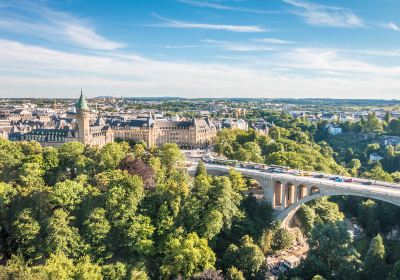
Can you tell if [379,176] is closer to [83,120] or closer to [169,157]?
[169,157]

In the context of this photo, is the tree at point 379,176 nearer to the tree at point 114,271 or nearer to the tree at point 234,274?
the tree at point 234,274

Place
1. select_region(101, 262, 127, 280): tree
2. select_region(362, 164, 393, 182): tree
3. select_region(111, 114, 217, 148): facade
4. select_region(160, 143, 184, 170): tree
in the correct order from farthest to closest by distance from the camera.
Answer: select_region(111, 114, 217, 148): facade
select_region(362, 164, 393, 182): tree
select_region(160, 143, 184, 170): tree
select_region(101, 262, 127, 280): tree

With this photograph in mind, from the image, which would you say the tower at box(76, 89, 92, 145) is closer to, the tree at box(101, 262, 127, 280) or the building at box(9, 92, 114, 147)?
the building at box(9, 92, 114, 147)

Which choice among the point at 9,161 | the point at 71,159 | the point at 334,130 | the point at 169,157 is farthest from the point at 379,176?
the point at 334,130

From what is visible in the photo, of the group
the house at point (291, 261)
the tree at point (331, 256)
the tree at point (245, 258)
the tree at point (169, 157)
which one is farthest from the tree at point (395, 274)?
the tree at point (169, 157)

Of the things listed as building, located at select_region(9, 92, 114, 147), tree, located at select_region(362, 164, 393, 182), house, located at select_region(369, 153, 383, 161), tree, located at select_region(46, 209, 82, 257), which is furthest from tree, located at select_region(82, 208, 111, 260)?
house, located at select_region(369, 153, 383, 161)
